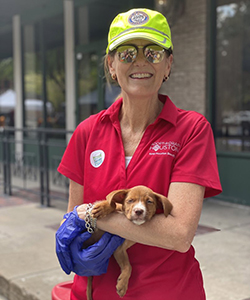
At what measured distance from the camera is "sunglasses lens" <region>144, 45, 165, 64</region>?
1.68 meters

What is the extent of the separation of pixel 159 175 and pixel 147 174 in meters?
0.05

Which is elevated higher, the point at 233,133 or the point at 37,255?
the point at 233,133

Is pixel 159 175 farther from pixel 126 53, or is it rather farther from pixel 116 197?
pixel 126 53

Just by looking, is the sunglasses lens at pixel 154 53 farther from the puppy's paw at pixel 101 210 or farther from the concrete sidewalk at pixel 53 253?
the concrete sidewalk at pixel 53 253

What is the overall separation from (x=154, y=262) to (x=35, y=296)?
7.41 ft

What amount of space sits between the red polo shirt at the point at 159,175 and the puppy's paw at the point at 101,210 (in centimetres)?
11

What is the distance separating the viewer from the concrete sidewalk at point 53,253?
3746mm

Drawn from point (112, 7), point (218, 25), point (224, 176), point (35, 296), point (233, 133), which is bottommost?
point (35, 296)

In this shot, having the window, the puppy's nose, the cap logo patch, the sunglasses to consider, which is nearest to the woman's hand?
the puppy's nose

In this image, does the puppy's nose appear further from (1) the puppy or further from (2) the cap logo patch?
(2) the cap logo patch

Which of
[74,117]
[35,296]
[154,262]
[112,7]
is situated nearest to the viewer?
[154,262]

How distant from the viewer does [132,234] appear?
5.28 ft

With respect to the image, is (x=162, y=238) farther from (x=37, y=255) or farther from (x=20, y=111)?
(x=20, y=111)

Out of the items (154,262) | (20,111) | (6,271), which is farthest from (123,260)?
(20,111)
